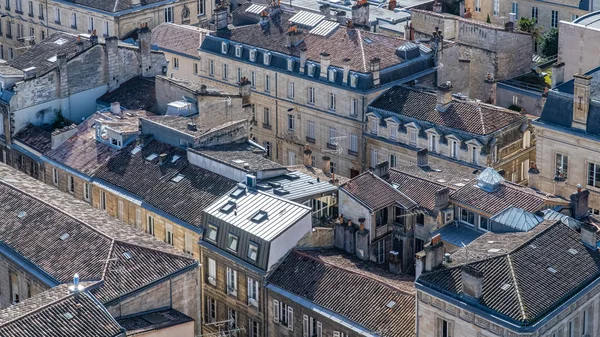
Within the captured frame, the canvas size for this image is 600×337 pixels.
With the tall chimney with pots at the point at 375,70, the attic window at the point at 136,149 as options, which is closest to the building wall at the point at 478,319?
the attic window at the point at 136,149

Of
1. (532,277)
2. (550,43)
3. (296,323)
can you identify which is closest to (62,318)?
(296,323)

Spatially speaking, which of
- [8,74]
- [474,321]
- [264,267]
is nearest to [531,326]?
[474,321]

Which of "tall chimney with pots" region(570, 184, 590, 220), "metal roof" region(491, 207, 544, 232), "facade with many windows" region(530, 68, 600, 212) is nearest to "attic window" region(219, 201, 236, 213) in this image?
"metal roof" region(491, 207, 544, 232)

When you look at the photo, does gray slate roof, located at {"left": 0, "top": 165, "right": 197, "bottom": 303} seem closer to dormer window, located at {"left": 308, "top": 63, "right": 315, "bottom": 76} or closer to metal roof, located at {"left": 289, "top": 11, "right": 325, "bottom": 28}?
dormer window, located at {"left": 308, "top": 63, "right": 315, "bottom": 76}

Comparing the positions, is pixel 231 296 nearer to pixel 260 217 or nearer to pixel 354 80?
pixel 260 217

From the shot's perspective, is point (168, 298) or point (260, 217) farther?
point (260, 217)

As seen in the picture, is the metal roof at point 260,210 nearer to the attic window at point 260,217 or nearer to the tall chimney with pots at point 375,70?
the attic window at point 260,217

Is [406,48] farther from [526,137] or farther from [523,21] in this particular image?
[523,21]
